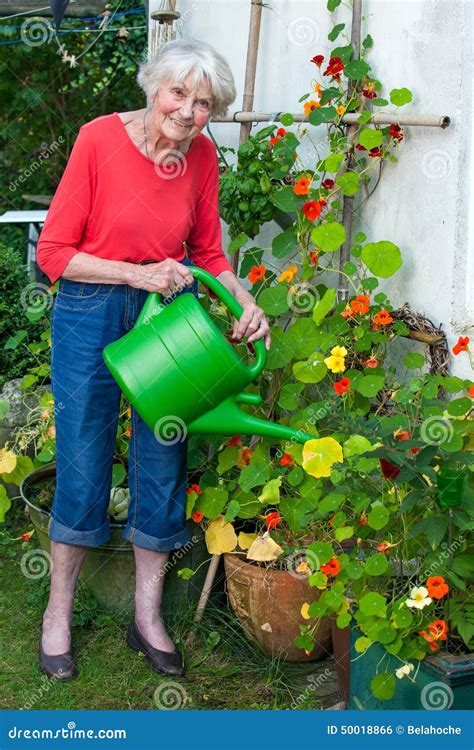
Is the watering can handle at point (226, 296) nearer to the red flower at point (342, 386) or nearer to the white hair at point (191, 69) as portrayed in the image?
the red flower at point (342, 386)

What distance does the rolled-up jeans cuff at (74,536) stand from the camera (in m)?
2.29

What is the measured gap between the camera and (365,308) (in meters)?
2.38

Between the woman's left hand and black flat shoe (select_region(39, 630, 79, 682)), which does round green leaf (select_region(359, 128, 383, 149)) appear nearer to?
the woman's left hand

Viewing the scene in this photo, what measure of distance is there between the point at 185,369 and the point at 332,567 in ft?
1.58

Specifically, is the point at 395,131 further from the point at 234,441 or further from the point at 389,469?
the point at 389,469

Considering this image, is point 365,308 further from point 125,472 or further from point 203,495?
point 125,472

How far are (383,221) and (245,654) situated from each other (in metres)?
1.13

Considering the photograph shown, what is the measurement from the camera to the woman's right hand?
2.04m

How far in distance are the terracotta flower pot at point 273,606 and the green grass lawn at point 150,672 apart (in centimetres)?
4

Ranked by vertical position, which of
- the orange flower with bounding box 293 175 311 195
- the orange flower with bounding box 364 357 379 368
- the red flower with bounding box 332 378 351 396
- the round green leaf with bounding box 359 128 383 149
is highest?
the round green leaf with bounding box 359 128 383 149

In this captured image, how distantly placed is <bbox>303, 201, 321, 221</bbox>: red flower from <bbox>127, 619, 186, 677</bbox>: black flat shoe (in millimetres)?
1091

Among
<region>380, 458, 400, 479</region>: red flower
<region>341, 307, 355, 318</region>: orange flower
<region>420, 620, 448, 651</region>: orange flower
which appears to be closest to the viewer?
<region>420, 620, 448, 651</region>: orange flower

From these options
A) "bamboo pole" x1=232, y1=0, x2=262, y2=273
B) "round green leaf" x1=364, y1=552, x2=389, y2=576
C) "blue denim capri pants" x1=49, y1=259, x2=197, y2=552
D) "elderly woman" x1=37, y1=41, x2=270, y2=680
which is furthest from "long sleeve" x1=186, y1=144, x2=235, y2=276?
"round green leaf" x1=364, y1=552, x2=389, y2=576

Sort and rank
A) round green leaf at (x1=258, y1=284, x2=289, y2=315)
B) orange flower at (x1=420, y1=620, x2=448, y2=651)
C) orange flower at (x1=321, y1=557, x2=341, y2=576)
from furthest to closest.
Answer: round green leaf at (x1=258, y1=284, x2=289, y2=315), orange flower at (x1=321, y1=557, x2=341, y2=576), orange flower at (x1=420, y1=620, x2=448, y2=651)
